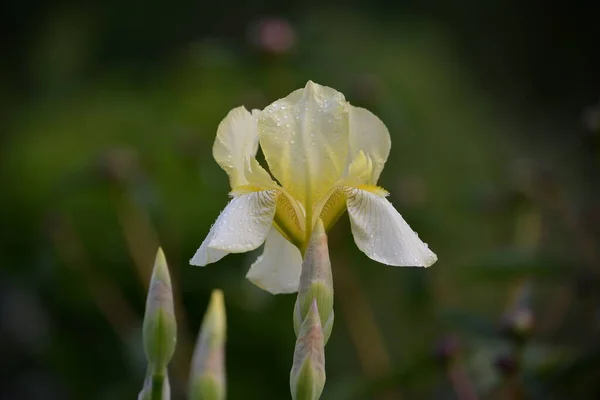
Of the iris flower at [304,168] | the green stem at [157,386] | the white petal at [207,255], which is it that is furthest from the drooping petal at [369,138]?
the green stem at [157,386]

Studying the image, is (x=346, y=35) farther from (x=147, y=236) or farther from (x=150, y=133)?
(x=147, y=236)

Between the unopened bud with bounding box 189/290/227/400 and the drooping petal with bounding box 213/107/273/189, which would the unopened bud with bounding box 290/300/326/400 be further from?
the drooping petal with bounding box 213/107/273/189

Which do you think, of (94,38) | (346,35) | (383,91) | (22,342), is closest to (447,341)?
(383,91)

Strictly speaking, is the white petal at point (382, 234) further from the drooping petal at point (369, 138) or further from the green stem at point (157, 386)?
the green stem at point (157, 386)

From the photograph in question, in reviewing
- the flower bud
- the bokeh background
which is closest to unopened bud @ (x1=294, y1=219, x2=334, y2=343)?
the flower bud

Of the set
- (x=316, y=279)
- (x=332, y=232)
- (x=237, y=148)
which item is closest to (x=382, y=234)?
(x=316, y=279)

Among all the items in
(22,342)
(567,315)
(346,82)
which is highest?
(346,82)
